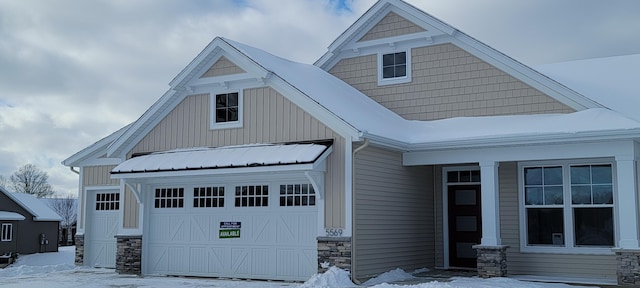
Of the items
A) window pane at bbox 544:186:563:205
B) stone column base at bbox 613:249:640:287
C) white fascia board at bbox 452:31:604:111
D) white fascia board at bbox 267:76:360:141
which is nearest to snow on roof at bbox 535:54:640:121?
white fascia board at bbox 452:31:604:111

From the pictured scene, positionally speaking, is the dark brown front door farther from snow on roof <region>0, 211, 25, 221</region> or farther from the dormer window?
snow on roof <region>0, 211, 25, 221</region>

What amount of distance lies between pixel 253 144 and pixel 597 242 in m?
7.60

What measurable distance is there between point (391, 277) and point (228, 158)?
430 cm

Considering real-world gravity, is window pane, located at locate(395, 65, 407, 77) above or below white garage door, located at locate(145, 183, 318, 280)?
above

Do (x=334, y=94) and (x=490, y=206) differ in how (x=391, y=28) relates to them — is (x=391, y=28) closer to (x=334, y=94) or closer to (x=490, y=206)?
(x=334, y=94)

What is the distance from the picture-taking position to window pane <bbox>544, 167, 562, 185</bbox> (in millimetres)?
15047

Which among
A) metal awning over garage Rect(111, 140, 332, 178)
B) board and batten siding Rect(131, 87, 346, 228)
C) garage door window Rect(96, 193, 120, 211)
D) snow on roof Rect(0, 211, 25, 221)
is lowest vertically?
snow on roof Rect(0, 211, 25, 221)

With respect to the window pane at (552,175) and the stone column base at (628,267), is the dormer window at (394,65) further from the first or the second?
the stone column base at (628,267)

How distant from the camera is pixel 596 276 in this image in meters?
14.4

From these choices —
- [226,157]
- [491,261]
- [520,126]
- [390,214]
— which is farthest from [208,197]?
[520,126]

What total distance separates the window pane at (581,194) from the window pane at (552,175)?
0.35 metres

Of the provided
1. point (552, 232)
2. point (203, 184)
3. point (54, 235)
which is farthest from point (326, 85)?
point (54, 235)

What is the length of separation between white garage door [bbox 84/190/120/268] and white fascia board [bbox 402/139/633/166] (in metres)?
8.98

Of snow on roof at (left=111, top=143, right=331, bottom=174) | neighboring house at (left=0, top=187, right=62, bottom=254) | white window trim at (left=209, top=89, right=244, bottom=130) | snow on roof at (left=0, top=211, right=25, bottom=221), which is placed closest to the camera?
snow on roof at (left=111, top=143, right=331, bottom=174)
